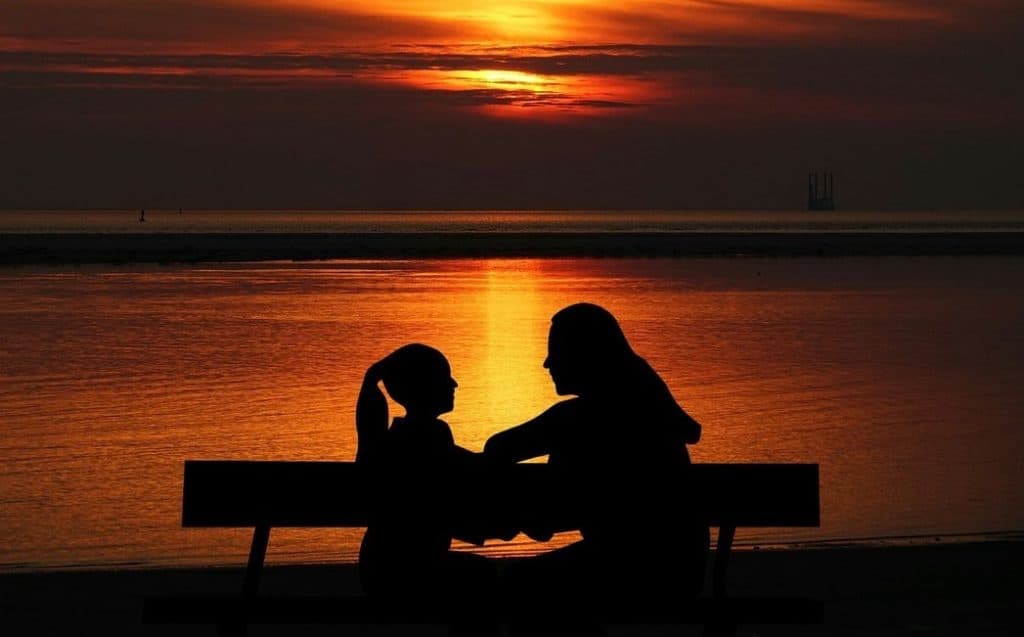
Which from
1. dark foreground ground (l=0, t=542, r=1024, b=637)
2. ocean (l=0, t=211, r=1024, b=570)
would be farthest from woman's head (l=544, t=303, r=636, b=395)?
ocean (l=0, t=211, r=1024, b=570)

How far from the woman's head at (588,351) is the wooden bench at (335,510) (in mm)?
439

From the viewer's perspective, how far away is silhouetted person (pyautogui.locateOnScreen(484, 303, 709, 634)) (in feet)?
15.8

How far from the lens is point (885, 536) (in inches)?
380

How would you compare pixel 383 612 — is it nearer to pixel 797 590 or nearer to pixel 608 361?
pixel 608 361

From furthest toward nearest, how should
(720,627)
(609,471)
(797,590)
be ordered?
(797,590), (720,627), (609,471)

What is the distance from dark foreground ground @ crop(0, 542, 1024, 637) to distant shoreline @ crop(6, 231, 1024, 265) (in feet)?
176

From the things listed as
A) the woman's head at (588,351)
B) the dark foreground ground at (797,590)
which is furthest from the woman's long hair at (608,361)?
the dark foreground ground at (797,590)

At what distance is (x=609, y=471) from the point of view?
4.93 m

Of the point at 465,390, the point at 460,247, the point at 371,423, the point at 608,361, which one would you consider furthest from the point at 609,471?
the point at 460,247

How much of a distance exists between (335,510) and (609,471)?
929 millimetres

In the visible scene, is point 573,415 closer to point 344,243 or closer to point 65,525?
point 65,525

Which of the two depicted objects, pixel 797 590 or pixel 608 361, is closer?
pixel 608 361

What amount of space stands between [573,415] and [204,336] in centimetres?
2175

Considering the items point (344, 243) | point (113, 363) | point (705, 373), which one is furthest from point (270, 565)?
point (344, 243)
